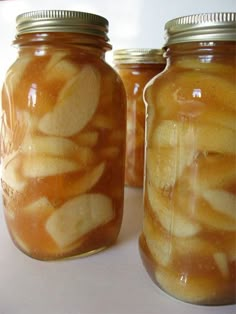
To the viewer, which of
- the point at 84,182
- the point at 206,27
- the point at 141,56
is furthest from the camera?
the point at 141,56

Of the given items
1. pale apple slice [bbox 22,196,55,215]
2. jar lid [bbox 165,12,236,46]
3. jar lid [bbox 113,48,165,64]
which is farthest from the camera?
jar lid [bbox 113,48,165,64]

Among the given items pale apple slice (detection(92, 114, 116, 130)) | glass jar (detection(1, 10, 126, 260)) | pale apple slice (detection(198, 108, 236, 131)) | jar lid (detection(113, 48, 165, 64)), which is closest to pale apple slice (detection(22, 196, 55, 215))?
glass jar (detection(1, 10, 126, 260))

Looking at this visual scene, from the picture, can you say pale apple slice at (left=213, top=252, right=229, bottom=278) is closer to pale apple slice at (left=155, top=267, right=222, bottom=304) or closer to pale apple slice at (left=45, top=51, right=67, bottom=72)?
pale apple slice at (left=155, top=267, right=222, bottom=304)

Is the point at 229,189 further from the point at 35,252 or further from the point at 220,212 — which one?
the point at 35,252

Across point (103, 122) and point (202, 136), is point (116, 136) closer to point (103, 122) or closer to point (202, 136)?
point (103, 122)

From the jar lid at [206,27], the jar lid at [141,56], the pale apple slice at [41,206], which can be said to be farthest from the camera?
the jar lid at [141,56]

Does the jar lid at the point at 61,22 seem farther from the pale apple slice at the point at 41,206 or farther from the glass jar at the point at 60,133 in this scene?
the pale apple slice at the point at 41,206

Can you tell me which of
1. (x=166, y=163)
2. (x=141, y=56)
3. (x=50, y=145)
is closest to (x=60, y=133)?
(x=50, y=145)

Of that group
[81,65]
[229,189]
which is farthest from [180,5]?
[229,189]

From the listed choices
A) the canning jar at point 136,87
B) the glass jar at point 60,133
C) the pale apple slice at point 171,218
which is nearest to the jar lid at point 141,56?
the canning jar at point 136,87
